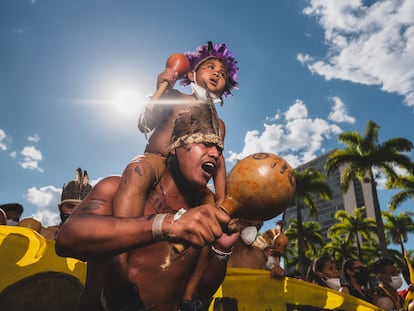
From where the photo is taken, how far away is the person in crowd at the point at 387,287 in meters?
4.93

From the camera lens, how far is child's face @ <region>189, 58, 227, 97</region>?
3.25m

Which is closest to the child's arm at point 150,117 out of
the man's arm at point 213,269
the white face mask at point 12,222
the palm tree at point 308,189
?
the man's arm at point 213,269

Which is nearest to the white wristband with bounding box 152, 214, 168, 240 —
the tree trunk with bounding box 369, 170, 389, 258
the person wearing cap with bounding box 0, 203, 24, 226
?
the person wearing cap with bounding box 0, 203, 24, 226

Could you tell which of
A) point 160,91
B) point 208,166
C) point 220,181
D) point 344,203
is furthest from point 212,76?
point 344,203

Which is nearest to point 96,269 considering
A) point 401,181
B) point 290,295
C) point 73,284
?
point 73,284

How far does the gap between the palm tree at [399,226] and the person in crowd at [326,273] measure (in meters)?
44.6

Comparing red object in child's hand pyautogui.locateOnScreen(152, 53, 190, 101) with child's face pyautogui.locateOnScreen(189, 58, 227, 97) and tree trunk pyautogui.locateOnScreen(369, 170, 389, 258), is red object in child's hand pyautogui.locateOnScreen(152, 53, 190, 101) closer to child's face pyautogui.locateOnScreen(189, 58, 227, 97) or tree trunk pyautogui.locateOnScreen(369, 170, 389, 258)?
child's face pyautogui.locateOnScreen(189, 58, 227, 97)

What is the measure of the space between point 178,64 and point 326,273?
415cm

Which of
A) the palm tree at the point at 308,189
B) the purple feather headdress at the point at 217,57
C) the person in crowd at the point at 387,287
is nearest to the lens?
the purple feather headdress at the point at 217,57

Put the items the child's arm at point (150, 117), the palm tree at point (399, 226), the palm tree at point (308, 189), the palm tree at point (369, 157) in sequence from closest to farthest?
the child's arm at point (150, 117) → the palm tree at point (369, 157) → the palm tree at point (308, 189) → the palm tree at point (399, 226)

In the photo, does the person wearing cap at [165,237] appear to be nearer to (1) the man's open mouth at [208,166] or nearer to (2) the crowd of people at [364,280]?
(1) the man's open mouth at [208,166]

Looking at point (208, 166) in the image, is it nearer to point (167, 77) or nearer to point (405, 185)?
point (167, 77)

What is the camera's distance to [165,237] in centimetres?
138

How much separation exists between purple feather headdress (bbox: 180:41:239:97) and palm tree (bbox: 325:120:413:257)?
24261 mm
